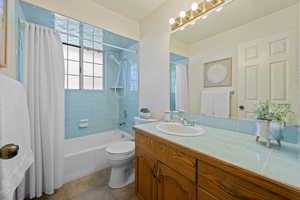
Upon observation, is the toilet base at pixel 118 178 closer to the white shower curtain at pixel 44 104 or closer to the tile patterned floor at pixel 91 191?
the tile patterned floor at pixel 91 191

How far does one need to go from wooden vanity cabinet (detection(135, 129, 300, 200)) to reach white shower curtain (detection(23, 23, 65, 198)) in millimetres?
1000

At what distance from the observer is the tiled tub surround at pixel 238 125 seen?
816 mm

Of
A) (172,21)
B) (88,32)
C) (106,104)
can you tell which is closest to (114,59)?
(88,32)

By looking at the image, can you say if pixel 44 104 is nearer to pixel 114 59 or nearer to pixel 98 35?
pixel 98 35

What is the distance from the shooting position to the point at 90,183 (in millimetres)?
1542

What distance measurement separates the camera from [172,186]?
0.87 m

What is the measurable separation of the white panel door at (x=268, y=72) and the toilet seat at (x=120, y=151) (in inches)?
50.4

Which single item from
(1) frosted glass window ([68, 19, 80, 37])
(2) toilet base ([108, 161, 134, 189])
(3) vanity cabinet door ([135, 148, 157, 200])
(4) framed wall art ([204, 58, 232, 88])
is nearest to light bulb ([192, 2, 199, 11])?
(4) framed wall art ([204, 58, 232, 88])

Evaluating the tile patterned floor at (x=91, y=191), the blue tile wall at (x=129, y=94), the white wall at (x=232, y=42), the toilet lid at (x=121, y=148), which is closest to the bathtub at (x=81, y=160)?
the tile patterned floor at (x=91, y=191)

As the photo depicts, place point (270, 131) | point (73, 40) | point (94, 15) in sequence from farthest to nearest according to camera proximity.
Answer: point (73, 40) → point (94, 15) → point (270, 131)

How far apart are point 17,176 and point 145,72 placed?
180 cm

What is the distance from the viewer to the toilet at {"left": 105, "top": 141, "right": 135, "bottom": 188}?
1.45 meters

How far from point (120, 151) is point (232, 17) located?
186 centimetres

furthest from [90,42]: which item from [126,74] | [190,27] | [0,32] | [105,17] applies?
[190,27]
